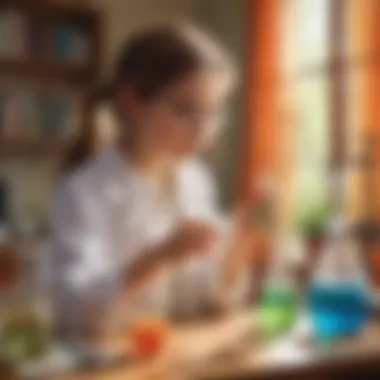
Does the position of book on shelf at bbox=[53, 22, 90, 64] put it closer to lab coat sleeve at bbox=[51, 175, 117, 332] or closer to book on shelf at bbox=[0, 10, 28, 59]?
book on shelf at bbox=[0, 10, 28, 59]

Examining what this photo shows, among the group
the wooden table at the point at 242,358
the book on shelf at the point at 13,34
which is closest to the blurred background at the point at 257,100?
the book on shelf at the point at 13,34

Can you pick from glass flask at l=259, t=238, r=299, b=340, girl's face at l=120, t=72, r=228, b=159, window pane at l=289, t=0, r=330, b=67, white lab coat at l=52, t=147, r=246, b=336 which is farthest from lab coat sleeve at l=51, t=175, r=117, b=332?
window pane at l=289, t=0, r=330, b=67

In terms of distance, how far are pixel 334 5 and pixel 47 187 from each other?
460mm

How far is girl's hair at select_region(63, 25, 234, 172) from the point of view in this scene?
116cm

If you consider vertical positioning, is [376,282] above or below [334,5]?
below

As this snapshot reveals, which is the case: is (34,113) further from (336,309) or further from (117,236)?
(336,309)

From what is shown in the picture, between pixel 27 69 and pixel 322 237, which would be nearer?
pixel 27 69

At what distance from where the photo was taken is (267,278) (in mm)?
1259

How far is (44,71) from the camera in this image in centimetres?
114

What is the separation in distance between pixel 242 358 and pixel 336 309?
171 millimetres

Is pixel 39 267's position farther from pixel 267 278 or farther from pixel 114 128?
pixel 267 278

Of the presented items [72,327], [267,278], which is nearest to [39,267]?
[72,327]

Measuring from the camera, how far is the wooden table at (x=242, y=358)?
1083 millimetres

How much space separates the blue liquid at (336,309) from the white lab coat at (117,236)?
0.10 m
